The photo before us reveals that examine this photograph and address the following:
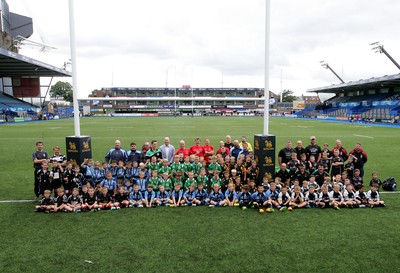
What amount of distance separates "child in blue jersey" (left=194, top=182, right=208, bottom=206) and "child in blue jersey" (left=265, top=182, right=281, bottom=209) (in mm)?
1533

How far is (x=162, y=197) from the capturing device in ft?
23.2

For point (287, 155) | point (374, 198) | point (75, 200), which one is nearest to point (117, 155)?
point (75, 200)

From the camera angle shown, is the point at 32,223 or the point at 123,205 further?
the point at 123,205

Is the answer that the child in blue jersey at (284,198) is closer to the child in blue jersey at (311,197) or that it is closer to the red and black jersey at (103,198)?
the child in blue jersey at (311,197)

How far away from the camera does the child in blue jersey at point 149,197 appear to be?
22.5 ft

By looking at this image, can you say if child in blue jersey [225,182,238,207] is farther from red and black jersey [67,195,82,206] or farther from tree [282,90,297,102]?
tree [282,90,297,102]

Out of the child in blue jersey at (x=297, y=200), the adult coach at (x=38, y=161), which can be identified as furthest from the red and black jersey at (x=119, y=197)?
the child in blue jersey at (x=297, y=200)

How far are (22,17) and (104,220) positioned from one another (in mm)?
64999

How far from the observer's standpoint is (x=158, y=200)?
6.91m

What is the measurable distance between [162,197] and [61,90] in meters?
116

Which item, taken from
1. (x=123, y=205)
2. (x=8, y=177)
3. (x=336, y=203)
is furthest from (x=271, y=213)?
(x=8, y=177)

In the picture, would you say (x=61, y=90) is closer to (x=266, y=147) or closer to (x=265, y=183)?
(x=266, y=147)

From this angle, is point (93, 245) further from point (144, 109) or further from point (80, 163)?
point (144, 109)

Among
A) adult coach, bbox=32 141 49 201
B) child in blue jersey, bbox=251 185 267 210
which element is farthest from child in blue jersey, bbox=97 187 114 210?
child in blue jersey, bbox=251 185 267 210
